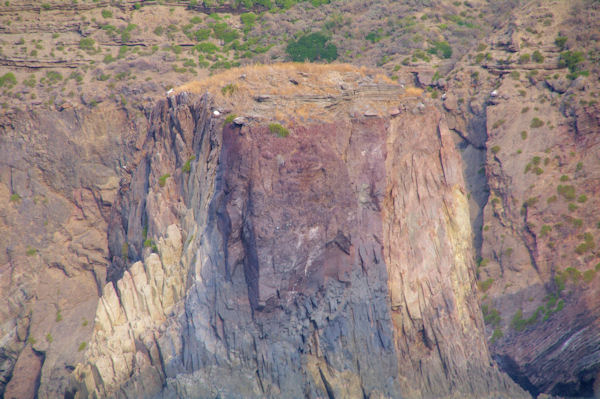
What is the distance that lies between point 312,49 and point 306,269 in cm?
2323

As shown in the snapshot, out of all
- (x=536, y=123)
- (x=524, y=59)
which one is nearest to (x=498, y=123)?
(x=536, y=123)

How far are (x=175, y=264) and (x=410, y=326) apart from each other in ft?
35.7

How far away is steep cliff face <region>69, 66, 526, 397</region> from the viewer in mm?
22906

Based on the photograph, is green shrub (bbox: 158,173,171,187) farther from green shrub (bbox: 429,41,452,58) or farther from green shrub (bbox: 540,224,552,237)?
green shrub (bbox: 429,41,452,58)

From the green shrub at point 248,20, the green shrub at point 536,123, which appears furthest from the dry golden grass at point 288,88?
the green shrub at point 248,20

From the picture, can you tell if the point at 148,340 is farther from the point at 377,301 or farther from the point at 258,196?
the point at 377,301

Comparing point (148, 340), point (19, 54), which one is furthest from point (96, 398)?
point (19, 54)

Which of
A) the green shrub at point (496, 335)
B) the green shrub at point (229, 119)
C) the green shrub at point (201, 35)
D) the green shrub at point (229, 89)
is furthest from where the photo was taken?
the green shrub at point (201, 35)

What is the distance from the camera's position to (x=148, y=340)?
77.9 feet

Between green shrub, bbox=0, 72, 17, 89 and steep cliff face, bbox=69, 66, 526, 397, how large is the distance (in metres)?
17.8

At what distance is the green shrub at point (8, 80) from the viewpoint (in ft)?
119

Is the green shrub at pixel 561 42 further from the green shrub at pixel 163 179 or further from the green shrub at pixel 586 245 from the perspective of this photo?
the green shrub at pixel 163 179

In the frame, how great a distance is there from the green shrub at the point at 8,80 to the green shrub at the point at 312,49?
62.6 ft

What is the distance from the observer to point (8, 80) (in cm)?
3650
